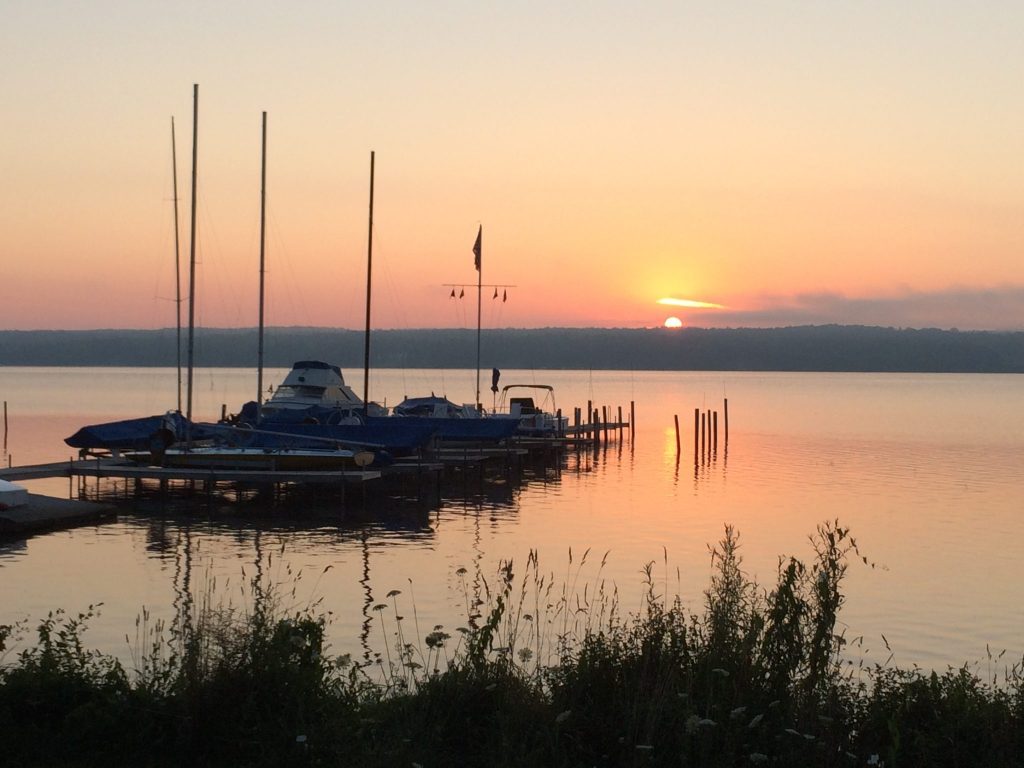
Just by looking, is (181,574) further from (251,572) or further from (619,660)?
(619,660)

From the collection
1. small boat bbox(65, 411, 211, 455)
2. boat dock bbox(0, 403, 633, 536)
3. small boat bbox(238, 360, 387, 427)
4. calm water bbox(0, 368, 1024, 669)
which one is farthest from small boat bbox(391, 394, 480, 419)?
small boat bbox(65, 411, 211, 455)

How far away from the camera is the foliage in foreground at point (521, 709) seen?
884cm

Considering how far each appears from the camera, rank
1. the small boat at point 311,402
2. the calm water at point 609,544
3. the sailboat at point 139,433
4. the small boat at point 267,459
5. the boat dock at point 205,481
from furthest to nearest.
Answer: the small boat at point 311,402 → the sailboat at point 139,433 → the small boat at point 267,459 → the boat dock at point 205,481 → the calm water at point 609,544

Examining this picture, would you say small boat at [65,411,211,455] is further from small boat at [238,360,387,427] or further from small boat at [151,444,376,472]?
small boat at [238,360,387,427]

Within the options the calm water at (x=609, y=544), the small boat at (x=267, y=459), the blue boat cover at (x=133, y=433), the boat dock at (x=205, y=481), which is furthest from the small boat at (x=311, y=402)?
the small boat at (x=267, y=459)

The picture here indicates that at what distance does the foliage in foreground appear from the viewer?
8.84 metres

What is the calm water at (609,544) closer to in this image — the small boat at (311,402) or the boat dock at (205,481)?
the boat dock at (205,481)

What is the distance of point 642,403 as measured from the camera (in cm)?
14638

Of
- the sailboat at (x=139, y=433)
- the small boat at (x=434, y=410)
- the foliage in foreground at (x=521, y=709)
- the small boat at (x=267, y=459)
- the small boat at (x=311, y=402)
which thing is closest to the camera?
the foliage in foreground at (x=521, y=709)

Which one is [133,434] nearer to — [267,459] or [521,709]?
[267,459]

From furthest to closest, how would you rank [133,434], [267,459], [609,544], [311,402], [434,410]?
[434,410]
[311,402]
[133,434]
[267,459]
[609,544]

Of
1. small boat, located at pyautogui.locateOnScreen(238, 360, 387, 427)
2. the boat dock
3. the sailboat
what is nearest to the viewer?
the boat dock

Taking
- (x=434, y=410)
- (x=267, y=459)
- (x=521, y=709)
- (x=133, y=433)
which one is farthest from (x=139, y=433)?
(x=521, y=709)

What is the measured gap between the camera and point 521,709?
8.98 metres
